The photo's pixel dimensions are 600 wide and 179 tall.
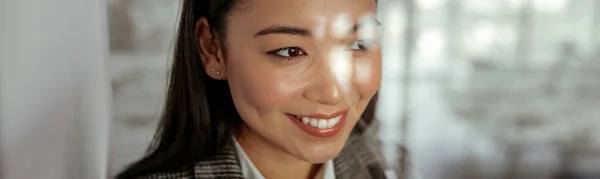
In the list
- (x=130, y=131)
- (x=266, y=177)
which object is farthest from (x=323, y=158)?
(x=130, y=131)

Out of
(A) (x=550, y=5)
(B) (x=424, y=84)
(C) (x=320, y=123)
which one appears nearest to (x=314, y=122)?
(C) (x=320, y=123)

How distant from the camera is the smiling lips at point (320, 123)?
469 millimetres

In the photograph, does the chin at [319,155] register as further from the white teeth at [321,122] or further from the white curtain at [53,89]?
the white curtain at [53,89]

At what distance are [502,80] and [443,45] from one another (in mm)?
66

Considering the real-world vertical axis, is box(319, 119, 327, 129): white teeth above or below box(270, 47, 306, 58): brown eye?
below

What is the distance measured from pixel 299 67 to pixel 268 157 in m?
0.08

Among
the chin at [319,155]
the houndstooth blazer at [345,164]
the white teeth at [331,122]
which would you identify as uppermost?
the white teeth at [331,122]

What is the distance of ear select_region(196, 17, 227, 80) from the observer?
47cm

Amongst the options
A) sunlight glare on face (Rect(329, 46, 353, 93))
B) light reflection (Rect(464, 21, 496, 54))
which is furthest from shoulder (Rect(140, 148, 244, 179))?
light reflection (Rect(464, 21, 496, 54))

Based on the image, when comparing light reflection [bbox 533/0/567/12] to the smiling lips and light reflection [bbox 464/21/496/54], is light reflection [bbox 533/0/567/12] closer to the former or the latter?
light reflection [bbox 464/21/496/54]

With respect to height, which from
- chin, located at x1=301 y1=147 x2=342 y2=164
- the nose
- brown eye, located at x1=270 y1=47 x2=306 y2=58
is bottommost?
chin, located at x1=301 y1=147 x2=342 y2=164

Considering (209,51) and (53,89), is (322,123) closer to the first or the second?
(209,51)

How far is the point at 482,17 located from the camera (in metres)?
0.55

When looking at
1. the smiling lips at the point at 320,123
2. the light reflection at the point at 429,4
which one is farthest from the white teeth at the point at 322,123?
the light reflection at the point at 429,4
